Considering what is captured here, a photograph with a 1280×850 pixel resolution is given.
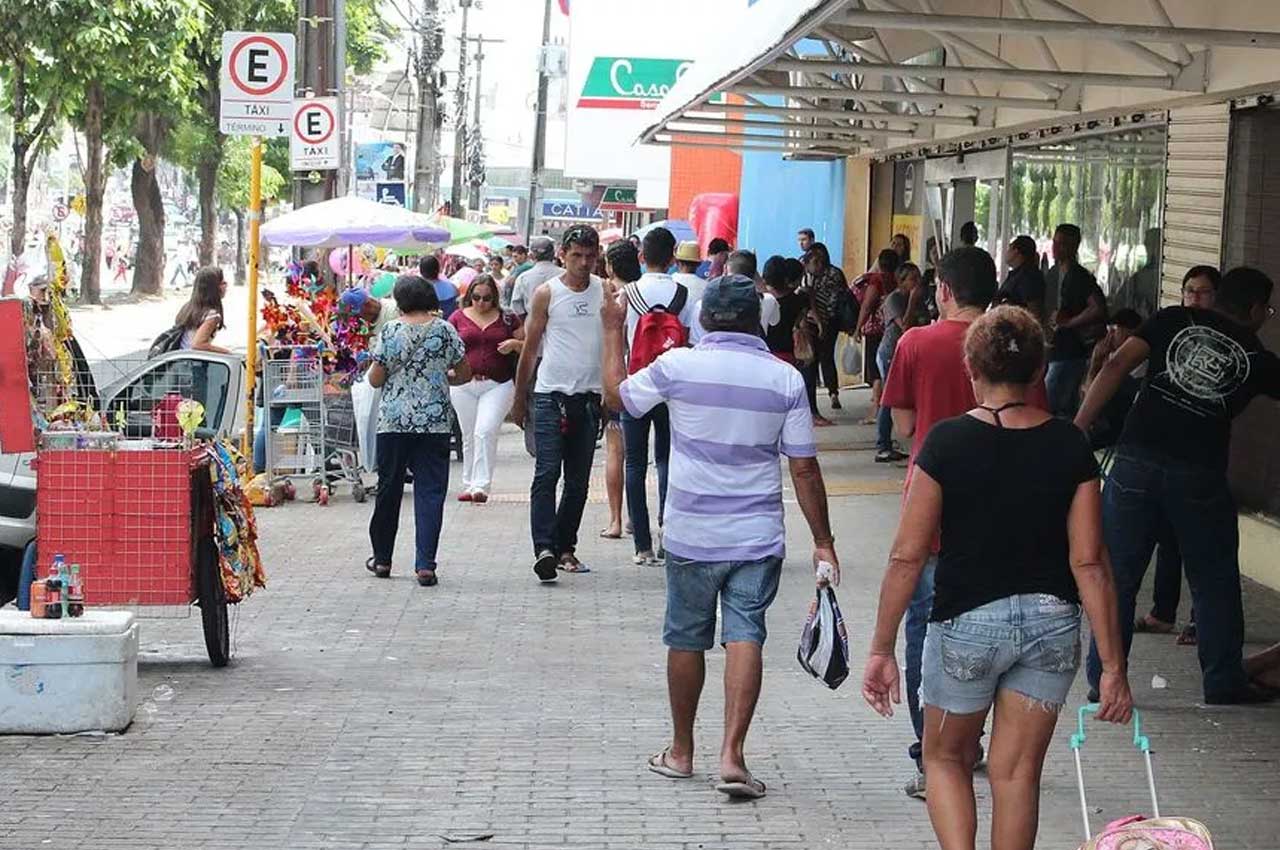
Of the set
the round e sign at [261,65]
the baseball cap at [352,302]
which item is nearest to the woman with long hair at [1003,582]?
the round e sign at [261,65]

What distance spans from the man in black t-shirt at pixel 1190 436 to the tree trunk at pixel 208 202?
4157cm

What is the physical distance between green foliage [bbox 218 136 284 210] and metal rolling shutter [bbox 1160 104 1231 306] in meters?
36.3

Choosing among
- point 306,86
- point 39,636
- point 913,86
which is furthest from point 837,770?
point 913,86

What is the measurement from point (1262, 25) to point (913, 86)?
30.0 feet

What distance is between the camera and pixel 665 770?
6348mm

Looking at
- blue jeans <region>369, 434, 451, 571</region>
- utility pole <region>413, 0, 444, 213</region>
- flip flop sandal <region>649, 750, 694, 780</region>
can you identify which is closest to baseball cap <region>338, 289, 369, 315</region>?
blue jeans <region>369, 434, 451, 571</region>

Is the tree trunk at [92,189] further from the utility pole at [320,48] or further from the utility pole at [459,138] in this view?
the utility pole at [320,48]

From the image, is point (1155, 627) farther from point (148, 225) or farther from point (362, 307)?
point (148, 225)

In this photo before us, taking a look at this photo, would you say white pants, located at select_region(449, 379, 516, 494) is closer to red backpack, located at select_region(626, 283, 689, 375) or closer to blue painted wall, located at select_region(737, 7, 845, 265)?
red backpack, located at select_region(626, 283, 689, 375)

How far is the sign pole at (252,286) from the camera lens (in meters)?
12.3

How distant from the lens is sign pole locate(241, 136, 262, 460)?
40.3ft

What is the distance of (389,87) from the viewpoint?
74938mm

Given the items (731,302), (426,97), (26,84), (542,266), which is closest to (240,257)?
(426,97)

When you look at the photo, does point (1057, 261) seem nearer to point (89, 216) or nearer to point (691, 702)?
point (691, 702)
